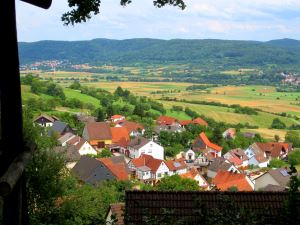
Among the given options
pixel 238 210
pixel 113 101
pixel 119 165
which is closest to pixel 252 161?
pixel 119 165

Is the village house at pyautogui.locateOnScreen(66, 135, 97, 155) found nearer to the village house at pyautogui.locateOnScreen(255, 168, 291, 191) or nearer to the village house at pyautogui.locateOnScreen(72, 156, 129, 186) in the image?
the village house at pyautogui.locateOnScreen(72, 156, 129, 186)

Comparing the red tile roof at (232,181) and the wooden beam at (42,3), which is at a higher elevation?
the wooden beam at (42,3)

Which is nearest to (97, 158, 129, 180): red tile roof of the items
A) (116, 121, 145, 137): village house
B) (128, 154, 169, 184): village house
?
(128, 154, 169, 184): village house

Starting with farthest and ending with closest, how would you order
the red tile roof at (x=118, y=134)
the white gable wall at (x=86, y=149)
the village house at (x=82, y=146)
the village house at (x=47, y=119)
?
the red tile roof at (x=118, y=134), the village house at (x=47, y=119), the white gable wall at (x=86, y=149), the village house at (x=82, y=146)

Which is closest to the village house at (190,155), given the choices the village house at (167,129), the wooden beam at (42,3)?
the village house at (167,129)

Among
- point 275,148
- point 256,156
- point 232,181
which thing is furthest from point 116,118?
point 232,181

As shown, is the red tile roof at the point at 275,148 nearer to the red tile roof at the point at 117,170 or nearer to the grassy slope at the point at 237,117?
the grassy slope at the point at 237,117

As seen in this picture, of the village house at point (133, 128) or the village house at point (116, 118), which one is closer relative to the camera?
the village house at point (133, 128)

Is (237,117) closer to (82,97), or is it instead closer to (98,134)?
(82,97)

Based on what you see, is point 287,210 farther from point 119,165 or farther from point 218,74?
point 218,74
